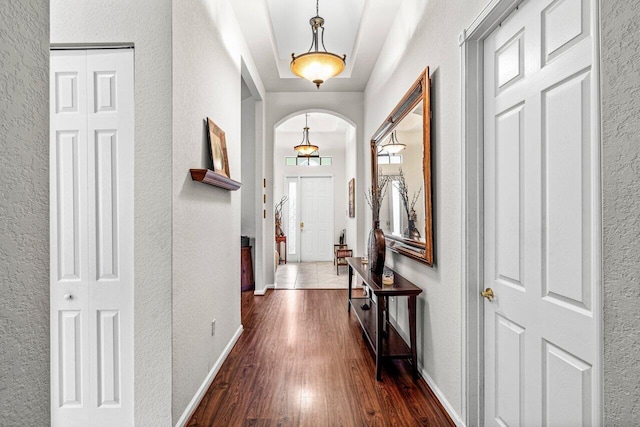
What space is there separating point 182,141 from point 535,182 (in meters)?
1.78

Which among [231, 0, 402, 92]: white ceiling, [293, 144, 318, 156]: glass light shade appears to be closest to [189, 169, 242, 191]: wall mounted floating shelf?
[231, 0, 402, 92]: white ceiling

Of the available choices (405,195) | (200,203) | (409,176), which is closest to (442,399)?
(405,195)

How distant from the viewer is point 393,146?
3.31 metres

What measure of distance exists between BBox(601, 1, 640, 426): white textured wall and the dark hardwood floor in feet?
4.33

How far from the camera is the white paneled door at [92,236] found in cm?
181

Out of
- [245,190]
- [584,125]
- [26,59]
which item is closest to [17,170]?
[26,59]

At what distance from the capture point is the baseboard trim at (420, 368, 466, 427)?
6.20 feet

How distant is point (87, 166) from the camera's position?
5.98 ft

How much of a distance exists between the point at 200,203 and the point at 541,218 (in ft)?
6.26

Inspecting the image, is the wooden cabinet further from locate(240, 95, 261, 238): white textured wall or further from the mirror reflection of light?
the mirror reflection of light

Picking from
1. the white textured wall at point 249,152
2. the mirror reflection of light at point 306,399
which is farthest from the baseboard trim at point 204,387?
the white textured wall at point 249,152

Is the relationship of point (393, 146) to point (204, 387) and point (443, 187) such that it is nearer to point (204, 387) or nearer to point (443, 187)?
point (443, 187)

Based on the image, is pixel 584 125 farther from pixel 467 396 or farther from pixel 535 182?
pixel 467 396

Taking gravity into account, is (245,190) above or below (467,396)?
above
